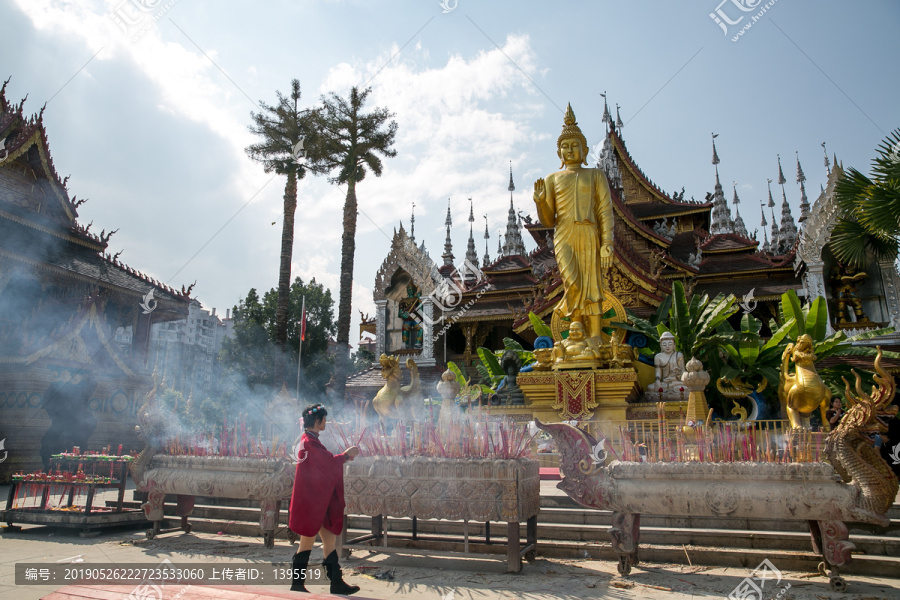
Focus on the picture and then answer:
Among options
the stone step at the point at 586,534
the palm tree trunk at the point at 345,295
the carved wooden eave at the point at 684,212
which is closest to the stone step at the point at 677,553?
the stone step at the point at 586,534

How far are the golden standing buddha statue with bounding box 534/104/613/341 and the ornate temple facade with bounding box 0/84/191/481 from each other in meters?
12.4

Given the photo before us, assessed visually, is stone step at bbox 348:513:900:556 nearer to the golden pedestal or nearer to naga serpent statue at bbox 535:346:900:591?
naga serpent statue at bbox 535:346:900:591

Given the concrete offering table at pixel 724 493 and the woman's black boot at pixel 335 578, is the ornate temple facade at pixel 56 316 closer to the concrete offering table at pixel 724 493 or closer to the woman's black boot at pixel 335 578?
the woman's black boot at pixel 335 578

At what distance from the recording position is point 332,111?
21391 millimetres

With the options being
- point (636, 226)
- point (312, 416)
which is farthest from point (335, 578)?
point (636, 226)

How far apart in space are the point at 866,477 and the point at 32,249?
61.8ft

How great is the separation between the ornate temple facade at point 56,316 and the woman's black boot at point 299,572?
464 inches

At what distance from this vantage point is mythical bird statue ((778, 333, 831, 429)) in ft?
25.5

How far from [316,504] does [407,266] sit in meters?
19.8

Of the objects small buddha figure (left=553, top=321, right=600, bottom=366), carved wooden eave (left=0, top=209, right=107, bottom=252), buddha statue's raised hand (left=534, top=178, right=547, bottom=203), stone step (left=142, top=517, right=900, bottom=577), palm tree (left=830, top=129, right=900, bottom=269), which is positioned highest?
carved wooden eave (left=0, top=209, right=107, bottom=252)

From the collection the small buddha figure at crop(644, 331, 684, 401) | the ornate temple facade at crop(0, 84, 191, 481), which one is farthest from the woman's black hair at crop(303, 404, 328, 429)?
the ornate temple facade at crop(0, 84, 191, 481)

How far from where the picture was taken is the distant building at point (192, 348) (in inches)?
2340

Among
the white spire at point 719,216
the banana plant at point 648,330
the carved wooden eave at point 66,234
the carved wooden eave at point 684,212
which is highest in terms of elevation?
the white spire at point 719,216

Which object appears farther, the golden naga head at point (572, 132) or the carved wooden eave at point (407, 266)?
the carved wooden eave at point (407, 266)
